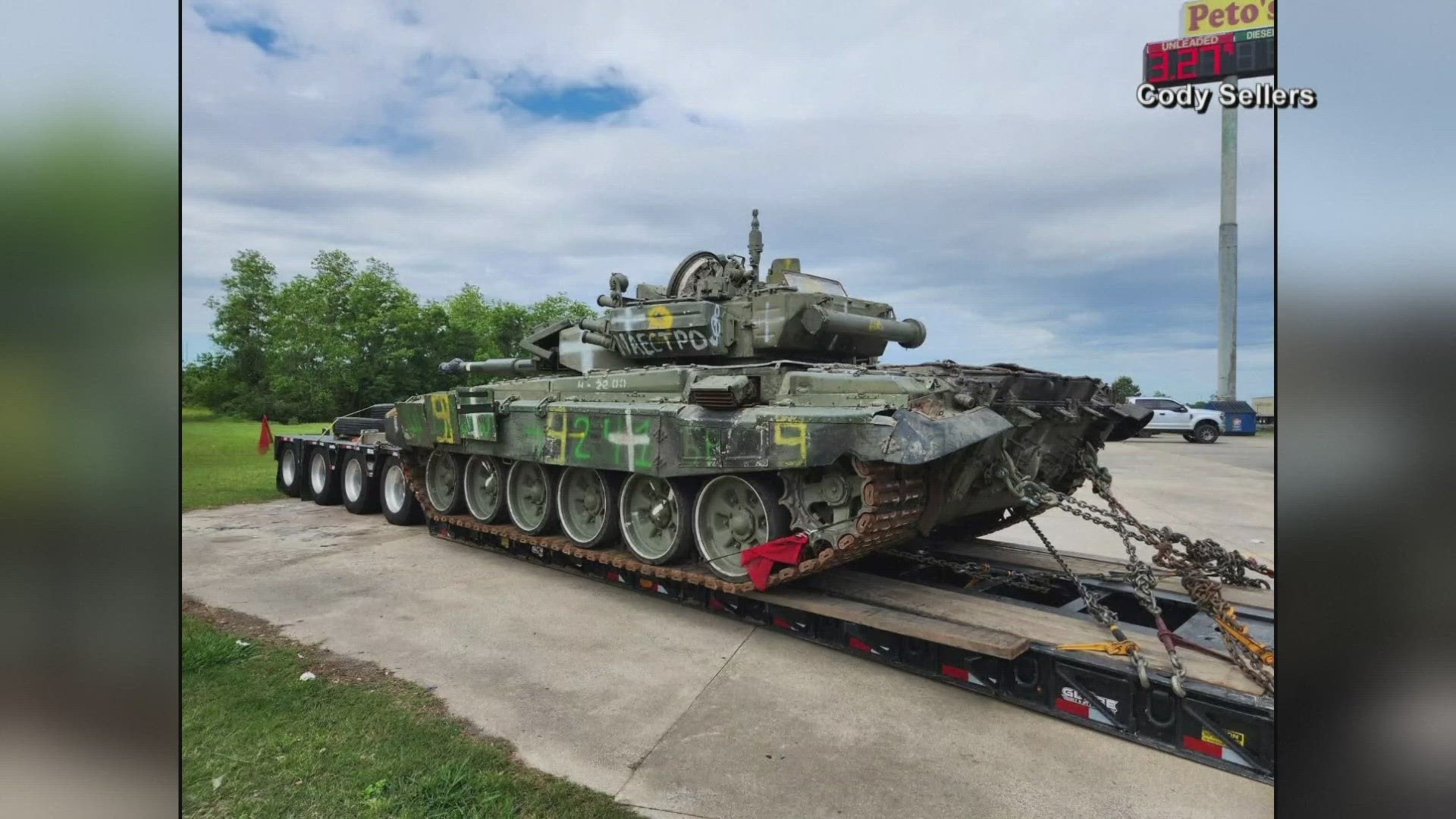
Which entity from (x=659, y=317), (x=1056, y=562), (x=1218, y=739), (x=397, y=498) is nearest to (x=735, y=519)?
(x=659, y=317)

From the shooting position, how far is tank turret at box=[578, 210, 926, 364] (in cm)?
777

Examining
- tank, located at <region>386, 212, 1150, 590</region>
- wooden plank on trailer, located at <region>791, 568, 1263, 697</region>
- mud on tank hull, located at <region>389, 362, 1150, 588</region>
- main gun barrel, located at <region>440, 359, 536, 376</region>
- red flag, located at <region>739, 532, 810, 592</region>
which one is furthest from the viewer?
main gun barrel, located at <region>440, 359, 536, 376</region>

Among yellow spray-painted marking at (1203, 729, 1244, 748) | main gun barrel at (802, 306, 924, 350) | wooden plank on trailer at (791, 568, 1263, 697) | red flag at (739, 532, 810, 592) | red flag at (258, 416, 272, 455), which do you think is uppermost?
main gun barrel at (802, 306, 924, 350)

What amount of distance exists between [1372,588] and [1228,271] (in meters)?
1.97

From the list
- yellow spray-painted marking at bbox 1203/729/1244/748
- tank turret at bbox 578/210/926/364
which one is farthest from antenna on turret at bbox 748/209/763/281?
yellow spray-painted marking at bbox 1203/729/1244/748

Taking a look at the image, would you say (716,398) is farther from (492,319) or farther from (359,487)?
(492,319)

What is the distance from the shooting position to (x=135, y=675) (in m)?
1.28

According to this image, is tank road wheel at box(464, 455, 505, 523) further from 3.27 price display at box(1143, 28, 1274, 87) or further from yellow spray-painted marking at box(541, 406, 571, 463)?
3.27 price display at box(1143, 28, 1274, 87)

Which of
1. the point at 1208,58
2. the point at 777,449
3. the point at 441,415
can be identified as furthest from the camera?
the point at 441,415

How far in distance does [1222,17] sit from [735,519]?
16.9 ft

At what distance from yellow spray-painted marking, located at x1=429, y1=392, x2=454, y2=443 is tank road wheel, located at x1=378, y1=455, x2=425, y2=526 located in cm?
202

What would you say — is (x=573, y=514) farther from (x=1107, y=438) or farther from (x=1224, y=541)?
(x=1224, y=541)

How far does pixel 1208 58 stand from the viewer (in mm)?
3121

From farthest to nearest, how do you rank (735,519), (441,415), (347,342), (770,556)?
(347,342)
(441,415)
(735,519)
(770,556)
